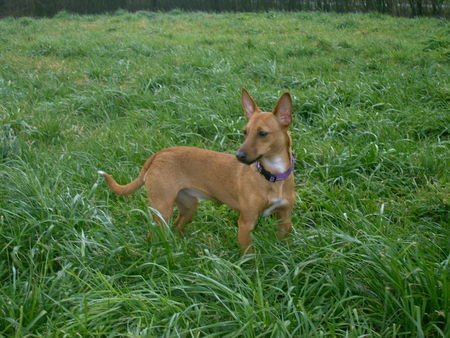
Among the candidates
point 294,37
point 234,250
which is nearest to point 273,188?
point 234,250

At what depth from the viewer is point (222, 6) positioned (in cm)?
1916

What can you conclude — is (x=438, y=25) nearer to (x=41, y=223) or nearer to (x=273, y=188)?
(x=273, y=188)

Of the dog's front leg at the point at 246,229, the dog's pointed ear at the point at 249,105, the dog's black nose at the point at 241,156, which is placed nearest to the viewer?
the dog's black nose at the point at 241,156

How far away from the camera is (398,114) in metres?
4.66

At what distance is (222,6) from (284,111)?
1762 centimetres

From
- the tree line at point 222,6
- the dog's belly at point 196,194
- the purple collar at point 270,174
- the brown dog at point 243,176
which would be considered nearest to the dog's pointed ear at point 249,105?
the brown dog at point 243,176

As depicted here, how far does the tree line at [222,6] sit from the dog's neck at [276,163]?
13.1 metres

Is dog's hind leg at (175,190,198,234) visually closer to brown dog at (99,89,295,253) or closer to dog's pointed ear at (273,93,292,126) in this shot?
brown dog at (99,89,295,253)

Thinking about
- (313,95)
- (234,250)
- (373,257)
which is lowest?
(234,250)

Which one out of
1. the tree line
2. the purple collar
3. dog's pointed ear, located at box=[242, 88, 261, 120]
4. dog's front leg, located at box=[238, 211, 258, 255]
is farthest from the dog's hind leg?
the tree line

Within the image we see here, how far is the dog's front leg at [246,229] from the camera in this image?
279 centimetres

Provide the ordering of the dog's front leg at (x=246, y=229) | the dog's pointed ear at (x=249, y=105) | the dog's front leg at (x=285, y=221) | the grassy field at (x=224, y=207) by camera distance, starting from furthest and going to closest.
Answer: the dog's pointed ear at (x=249, y=105)
the dog's front leg at (x=285, y=221)
the dog's front leg at (x=246, y=229)
the grassy field at (x=224, y=207)

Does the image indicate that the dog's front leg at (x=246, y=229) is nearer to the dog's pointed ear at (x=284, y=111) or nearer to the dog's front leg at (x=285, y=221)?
the dog's front leg at (x=285, y=221)

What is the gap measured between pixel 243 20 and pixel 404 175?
1153 cm
